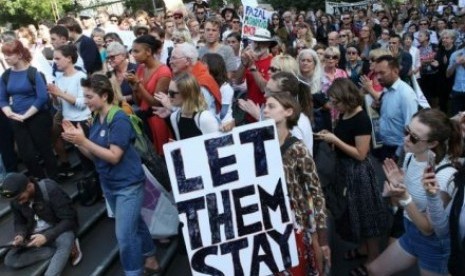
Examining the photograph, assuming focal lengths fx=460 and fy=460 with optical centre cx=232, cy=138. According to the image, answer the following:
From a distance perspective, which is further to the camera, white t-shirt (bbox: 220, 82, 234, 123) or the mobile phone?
white t-shirt (bbox: 220, 82, 234, 123)

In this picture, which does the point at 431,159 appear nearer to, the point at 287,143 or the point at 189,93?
the point at 287,143

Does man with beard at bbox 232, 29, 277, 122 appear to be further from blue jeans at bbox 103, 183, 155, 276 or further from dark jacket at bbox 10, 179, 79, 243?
dark jacket at bbox 10, 179, 79, 243

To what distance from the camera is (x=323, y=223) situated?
9.96 ft

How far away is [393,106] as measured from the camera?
433 cm

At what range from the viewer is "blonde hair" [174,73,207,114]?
12.0 feet

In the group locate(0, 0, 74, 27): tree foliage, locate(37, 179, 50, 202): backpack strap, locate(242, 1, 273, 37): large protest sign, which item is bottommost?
locate(37, 179, 50, 202): backpack strap

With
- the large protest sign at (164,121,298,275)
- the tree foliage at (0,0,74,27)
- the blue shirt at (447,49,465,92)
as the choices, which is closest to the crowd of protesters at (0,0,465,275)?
the large protest sign at (164,121,298,275)

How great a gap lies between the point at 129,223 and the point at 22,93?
2.12 m

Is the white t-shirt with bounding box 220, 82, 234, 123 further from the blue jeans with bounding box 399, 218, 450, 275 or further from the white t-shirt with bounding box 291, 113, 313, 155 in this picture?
the blue jeans with bounding box 399, 218, 450, 275

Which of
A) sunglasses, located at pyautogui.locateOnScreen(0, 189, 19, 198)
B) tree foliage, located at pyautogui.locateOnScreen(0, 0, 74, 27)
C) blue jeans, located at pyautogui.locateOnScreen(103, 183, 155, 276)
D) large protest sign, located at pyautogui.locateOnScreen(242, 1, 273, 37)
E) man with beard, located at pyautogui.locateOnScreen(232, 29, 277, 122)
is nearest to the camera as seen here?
blue jeans, located at pyautogui.locateOnScreen(103, 183, 155, 276)

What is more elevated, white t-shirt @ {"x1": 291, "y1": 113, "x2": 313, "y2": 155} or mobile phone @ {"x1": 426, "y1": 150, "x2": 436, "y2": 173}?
white t-shirt @ {"x1": 291, "y1": 113, "x2": 313, "y2": 155}

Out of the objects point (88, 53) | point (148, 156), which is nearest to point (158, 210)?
point (148, 156)

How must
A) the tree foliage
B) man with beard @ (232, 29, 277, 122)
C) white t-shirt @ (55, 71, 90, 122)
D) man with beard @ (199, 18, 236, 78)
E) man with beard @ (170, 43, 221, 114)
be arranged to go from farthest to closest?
the tree foliage, man with beard @ (199, 18, 236, 78), man with beard @ (232, 29, 277, 122), white t-shirt @ (55, 71, 90, 122), man with beard @ (170, 43, 221, 114)

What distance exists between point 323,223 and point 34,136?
333cm
